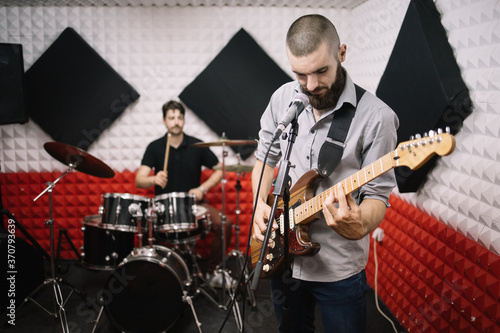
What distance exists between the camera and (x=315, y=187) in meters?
1.68

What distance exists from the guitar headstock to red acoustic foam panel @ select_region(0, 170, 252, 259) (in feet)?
9.84

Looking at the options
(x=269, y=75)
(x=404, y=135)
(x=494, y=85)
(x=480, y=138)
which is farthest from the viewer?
(x=269, y=75)

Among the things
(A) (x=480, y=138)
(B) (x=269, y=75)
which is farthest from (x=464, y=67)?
(B) (x=269, y=75)

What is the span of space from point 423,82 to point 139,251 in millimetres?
2381

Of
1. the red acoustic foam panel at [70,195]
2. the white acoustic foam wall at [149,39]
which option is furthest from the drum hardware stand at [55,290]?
the white acoustic foam wall at [149,39]

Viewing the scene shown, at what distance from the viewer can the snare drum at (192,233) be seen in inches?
128

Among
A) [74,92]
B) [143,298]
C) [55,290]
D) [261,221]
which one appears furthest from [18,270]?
[261,221]

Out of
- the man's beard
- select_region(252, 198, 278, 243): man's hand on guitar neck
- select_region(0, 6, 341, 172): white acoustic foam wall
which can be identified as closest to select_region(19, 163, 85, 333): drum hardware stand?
select_region(0, 6, 341, 172): white acoustic foam wall

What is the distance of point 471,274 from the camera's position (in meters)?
2.17

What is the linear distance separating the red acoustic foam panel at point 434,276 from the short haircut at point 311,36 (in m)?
1.48

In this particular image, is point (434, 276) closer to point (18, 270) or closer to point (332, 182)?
point (332, 182)

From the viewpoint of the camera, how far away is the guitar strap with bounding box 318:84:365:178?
5.25 ft

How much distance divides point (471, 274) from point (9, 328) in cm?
343

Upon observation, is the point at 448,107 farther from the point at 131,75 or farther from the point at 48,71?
the point at 48,71
